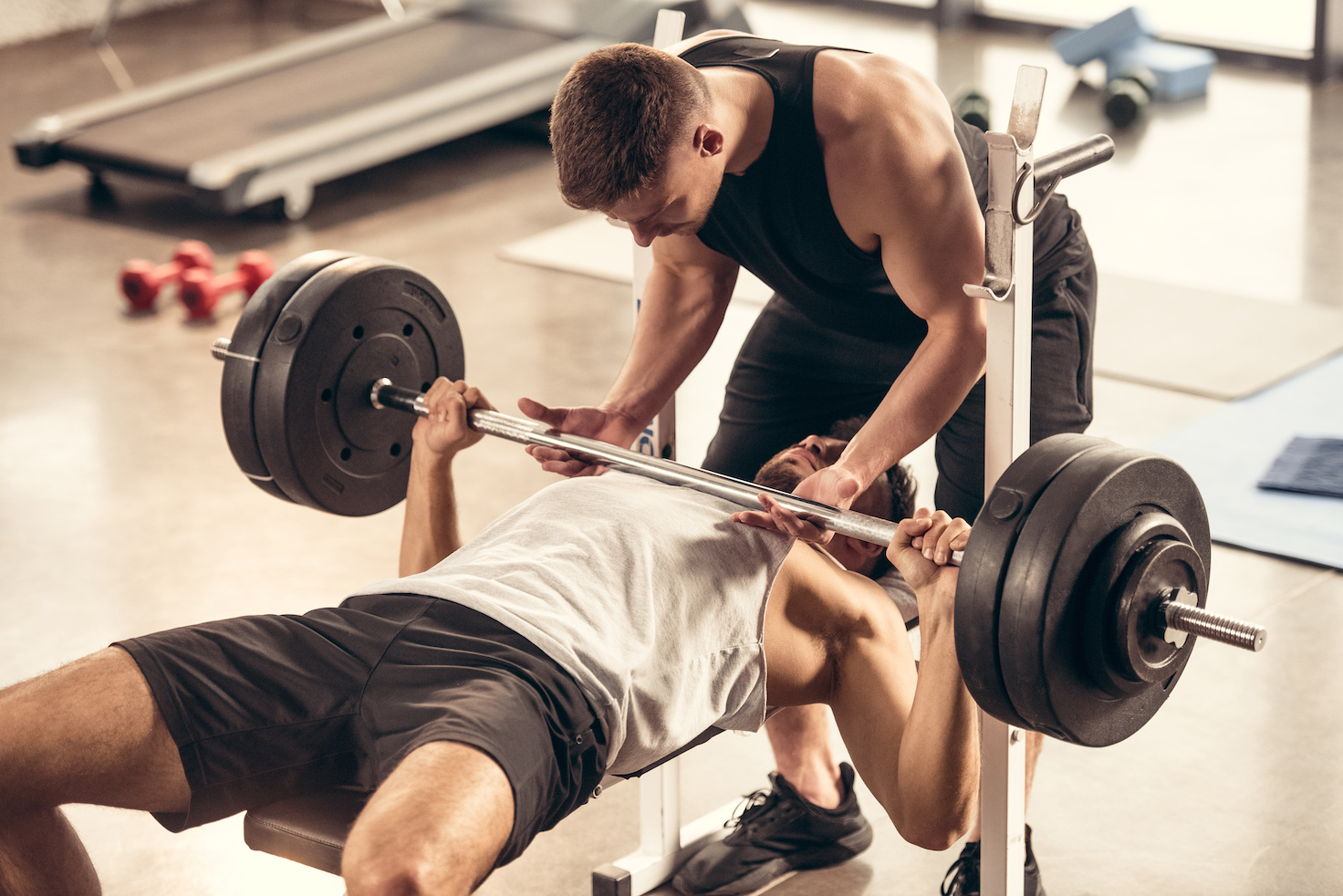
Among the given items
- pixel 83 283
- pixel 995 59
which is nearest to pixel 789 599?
pixel 83 283

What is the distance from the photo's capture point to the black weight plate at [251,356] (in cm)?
234

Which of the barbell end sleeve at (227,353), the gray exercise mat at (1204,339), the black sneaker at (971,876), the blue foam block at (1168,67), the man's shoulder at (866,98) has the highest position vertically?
the blue foam block at (1168,67)

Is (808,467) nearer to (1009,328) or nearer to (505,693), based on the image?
(1009,328)

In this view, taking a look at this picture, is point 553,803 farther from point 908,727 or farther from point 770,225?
point 770,225

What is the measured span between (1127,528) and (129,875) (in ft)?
5.29

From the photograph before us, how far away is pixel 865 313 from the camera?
2260 millimetres

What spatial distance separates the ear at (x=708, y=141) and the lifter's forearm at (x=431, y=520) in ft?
1.98

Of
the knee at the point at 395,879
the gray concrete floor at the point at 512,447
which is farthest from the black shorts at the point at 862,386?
the knee at the point at 395,879

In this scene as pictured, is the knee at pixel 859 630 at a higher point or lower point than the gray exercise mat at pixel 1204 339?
lower

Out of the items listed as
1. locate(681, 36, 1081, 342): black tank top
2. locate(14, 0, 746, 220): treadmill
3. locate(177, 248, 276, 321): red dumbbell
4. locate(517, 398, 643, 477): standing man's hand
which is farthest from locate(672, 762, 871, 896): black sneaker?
locate(14, 0, 746, 220): treadmill

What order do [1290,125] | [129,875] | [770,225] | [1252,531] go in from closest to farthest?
1. [770,225]
2. [129,875]
3. [1252,531]
4. [1290,125]

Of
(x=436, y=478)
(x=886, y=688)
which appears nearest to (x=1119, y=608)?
(x=886, y=688)

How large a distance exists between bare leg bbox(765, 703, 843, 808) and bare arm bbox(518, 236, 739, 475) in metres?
0.51

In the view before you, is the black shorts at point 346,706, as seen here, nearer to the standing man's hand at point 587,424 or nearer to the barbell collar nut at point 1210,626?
the standing man's hand at point 587,424
